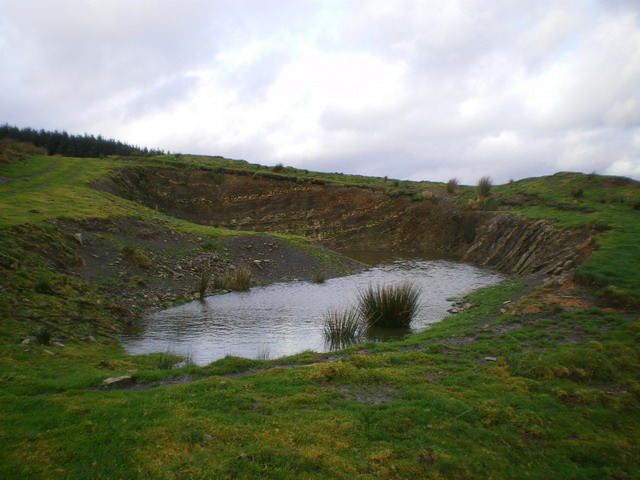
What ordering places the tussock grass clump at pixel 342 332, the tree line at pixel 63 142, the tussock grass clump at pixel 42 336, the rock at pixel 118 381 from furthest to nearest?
1. the tree line at pixel 63 142
2. the tussock grass clump at pixel 342 332
3. the tussock grass clump at pixel 42 336
4. the rock at pixel 118 381

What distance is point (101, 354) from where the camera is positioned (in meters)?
9.94

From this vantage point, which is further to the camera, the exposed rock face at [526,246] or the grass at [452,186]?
the grass at [452,186]

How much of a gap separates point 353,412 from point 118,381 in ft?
14.6

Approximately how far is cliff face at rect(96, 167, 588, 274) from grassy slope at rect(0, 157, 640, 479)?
31378mm

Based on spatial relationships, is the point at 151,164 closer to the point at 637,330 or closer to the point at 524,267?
the point at 524,267

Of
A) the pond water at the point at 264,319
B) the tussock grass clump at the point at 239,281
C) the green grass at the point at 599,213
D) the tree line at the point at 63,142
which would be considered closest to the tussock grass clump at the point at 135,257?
the pond water at the point at 264,319

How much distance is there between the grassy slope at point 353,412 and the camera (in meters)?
4.76

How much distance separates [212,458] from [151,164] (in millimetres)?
48595

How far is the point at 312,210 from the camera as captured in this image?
48531 mm

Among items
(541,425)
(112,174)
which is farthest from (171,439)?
(112,174)

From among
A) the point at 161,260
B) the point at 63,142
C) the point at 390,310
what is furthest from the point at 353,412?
the point at 63,142

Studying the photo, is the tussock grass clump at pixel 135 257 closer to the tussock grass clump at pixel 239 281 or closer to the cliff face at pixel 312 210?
the tussock grass clump at pixel 239 281

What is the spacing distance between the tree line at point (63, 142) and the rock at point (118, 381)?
61654 millimetres

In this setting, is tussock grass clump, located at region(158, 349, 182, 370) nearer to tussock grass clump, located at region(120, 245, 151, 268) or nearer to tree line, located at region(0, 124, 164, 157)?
tussock grass clump, located at region(120, 245, 151, 268)
